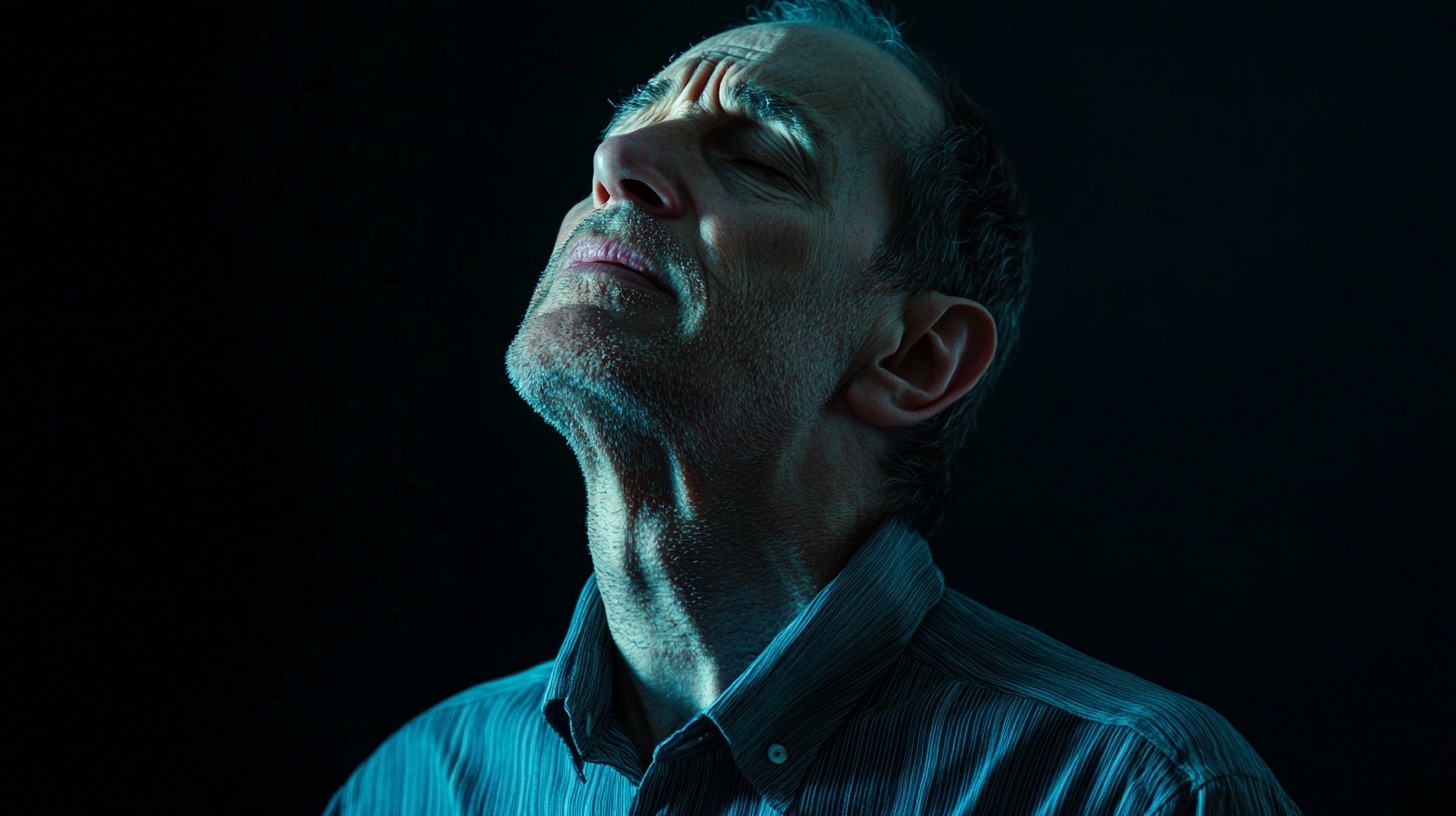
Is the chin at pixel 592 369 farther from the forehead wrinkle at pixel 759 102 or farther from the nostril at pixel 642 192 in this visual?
the forehead wrinkle at pixel 759 102

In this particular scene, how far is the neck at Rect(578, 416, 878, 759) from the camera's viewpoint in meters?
1.50

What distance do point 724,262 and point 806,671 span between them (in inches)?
19.2

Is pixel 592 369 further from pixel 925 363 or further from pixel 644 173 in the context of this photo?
pixel 925 363

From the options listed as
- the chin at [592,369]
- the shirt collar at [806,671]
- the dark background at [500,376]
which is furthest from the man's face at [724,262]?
the dark background at [500,376]

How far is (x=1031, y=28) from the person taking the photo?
2.03m

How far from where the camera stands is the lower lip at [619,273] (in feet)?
4.77

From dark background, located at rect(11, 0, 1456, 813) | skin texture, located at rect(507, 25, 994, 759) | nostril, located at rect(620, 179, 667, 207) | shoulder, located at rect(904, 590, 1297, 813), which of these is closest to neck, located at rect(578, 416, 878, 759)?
skin texture, located at rect(507, 25, 994, 759)

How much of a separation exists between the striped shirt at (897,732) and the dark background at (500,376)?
558 millimetres

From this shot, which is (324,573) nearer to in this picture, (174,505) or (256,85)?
(174,505)

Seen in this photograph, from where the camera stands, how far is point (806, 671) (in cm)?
141

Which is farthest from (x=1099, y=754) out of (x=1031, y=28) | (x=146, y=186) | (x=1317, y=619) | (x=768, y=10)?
(x=146, y=186)

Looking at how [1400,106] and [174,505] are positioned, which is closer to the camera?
[1400,106]

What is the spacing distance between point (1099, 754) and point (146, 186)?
1764 mm

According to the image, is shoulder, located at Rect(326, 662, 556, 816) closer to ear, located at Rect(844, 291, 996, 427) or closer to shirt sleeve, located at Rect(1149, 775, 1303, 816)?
ear, located at Rect(844, 291, 996, 427)
